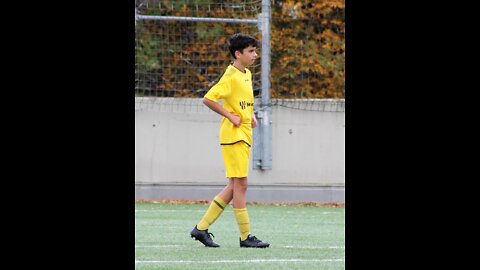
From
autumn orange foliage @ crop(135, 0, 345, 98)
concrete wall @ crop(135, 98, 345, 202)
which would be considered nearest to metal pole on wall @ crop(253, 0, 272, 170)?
concrete wall @ crop(135, 98, 345, 202)

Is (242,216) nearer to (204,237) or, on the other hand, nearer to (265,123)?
(204,237)

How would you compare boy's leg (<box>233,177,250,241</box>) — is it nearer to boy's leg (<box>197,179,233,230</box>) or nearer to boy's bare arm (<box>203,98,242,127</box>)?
boy's leg (<box>197,179,233,230</box>)

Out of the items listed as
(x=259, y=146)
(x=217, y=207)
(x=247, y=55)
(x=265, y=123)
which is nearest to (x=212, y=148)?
(x=259, y=146)

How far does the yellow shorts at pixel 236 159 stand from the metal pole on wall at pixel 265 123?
8.06m

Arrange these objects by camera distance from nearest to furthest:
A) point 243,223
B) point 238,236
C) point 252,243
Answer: point 252,243 → point 243,223 → point 238,236

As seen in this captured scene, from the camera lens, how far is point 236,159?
8820 mm

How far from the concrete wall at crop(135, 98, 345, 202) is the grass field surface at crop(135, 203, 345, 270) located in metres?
1.53

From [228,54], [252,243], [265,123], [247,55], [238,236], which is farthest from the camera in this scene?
[228,54]

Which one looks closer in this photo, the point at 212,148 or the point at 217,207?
the point at 217,207

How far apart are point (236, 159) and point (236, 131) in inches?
9.3

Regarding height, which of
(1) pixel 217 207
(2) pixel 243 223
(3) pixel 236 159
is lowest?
(2) pixel 243 223
